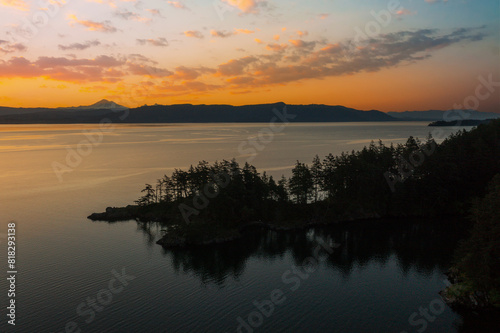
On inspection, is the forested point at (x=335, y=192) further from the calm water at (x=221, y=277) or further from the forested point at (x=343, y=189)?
the calm water at (x=221, y=277)

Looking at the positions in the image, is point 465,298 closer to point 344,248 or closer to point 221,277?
point 344,248

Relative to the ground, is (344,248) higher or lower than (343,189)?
lower

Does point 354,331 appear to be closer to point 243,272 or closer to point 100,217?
point 243,272

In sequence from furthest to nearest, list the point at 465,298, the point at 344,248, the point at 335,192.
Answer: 1. the point at 335,192
2. the point at 344,248
3. the point at 465,298

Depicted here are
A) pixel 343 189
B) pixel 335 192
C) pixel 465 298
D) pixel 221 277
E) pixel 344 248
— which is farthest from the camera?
pixel 335 192

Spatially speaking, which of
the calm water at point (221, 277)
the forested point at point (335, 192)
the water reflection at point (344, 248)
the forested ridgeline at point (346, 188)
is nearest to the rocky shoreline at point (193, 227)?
the forested point at point (335, 192)

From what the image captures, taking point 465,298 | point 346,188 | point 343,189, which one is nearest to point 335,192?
point 343,189

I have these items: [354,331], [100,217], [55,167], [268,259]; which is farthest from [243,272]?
[55,167]

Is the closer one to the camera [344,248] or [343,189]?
[344,248]

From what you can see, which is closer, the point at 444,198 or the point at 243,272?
the point at 243,272

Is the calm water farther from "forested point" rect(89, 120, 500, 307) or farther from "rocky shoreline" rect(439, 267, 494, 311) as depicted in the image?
"forested point" rect(89, 120, 500, 307)

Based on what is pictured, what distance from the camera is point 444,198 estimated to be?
6888 centimetres

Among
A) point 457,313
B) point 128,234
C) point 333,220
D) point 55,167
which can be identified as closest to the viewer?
point 457,313

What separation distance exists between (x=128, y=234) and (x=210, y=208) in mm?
13932
